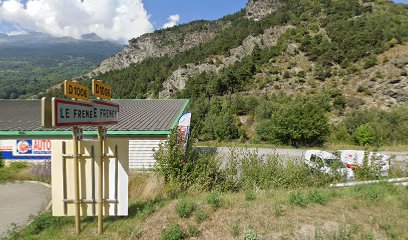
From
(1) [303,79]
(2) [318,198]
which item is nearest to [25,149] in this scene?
(2) [318,198]

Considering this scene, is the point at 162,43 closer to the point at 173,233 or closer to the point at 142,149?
the point at 142,149

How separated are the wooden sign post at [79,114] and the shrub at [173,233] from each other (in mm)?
1264

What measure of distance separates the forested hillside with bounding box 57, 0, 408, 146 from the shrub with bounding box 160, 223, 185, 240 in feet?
82.1

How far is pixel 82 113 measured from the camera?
13.4ft

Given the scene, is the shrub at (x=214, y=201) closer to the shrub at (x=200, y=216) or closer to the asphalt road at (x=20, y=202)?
the shrub at (x=200, y=216)

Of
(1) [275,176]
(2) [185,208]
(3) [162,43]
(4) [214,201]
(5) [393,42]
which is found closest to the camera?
(2) [185,208]

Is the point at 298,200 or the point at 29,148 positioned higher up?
the point at 298,200

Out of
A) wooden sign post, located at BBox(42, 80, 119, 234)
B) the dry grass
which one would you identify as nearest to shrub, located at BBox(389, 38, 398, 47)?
the dry grass

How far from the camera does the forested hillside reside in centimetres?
2864

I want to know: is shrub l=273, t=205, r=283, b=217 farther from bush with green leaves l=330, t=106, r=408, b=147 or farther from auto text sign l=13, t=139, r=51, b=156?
bush with green leaves l=330, t=106, r=408, b=147

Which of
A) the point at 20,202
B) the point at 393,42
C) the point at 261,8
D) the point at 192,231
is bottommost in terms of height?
the point at 20,202

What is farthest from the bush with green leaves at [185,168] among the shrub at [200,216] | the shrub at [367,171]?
the shrub at [367,171]

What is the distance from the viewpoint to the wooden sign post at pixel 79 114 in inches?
136

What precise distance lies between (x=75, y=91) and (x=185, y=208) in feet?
9.44
